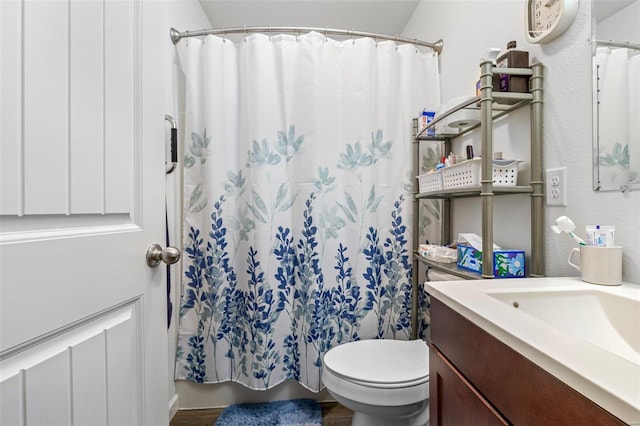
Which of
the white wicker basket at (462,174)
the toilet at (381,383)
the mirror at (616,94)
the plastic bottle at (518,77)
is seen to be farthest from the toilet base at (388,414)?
the plastic bottle at (518,77)

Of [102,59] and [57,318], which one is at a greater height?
[102,59]

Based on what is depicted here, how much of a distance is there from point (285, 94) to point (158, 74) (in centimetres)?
84

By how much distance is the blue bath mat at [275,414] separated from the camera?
4.81ft

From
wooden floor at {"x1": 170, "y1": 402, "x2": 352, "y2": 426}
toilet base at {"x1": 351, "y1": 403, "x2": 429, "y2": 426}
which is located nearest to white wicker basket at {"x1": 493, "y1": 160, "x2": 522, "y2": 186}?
toilet base at {"x1": 351, "y1": 403, "x2": 429, "y2": 426}

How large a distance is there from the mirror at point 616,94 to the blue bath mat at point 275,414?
151 cm

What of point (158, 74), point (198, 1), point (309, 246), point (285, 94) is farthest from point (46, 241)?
point (198, 1)

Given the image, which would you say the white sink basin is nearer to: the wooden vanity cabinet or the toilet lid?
the wooden vanity cabinet

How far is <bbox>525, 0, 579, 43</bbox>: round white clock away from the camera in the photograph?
2.81 feet

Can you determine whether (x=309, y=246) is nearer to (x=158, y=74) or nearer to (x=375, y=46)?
(x=158, y=74)

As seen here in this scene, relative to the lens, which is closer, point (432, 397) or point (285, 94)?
point (432, 397)

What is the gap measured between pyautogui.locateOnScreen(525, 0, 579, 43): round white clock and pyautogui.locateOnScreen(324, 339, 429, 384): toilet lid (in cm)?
119

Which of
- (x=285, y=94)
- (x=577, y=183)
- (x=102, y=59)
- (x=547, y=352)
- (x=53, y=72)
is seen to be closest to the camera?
(x=547, y=352)

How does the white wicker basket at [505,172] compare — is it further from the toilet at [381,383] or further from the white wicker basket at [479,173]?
the toilet at [381,383]

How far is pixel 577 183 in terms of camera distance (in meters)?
0.86
